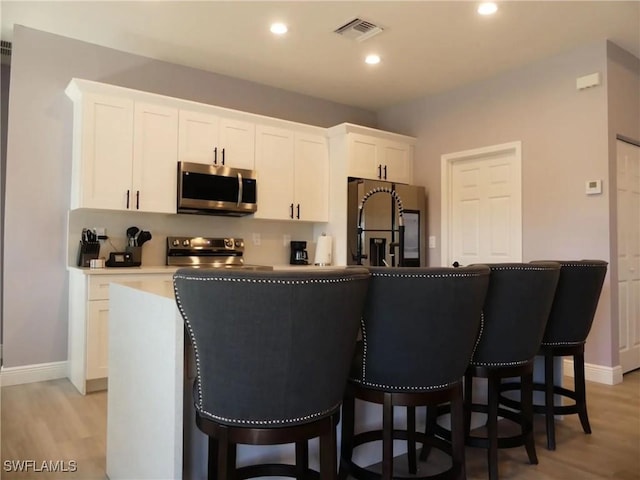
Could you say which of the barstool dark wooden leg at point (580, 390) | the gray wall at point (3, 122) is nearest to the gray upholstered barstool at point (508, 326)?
the barstool dark wooden leg at point (580, 390)

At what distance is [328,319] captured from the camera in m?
1.30

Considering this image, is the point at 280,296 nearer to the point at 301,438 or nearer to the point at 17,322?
the point at 301,438

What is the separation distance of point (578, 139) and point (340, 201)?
2.20 metres

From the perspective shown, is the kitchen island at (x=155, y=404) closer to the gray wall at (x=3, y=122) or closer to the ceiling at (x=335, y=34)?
the ceiling at (x=335, y=34)

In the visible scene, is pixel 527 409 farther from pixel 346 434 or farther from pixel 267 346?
pixel 267 346

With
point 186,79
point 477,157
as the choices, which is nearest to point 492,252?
point 477,157

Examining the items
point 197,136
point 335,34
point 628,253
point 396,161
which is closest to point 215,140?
point 197,136

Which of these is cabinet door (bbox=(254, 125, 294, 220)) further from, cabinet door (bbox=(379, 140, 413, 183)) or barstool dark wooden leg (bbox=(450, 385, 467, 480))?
barstool dark wooden leg (bbox=(450, 385, 467, 480))

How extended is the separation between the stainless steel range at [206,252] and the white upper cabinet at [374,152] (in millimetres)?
1379

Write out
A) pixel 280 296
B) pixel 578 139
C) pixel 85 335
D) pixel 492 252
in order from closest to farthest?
1. pixel 280 296
2. pixel 85 335
3. pixel 578 139
4. pixel 492 252

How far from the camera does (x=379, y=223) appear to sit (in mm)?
4754

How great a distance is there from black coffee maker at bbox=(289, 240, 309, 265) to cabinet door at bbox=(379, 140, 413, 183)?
1.18m

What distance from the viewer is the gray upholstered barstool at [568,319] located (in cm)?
243

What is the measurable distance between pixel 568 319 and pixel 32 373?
377 cm
